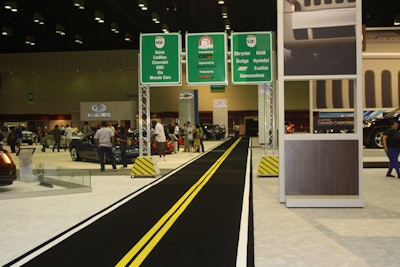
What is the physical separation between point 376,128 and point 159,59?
13.3m

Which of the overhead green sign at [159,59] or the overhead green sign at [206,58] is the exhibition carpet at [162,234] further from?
the overhead green sign at [206,58]

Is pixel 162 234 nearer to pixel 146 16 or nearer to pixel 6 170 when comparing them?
pixel 6 170

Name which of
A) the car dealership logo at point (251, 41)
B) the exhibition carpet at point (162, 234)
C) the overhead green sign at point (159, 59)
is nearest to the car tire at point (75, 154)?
the overhead green sign at point (159, 59)

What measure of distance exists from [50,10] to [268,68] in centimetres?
2059

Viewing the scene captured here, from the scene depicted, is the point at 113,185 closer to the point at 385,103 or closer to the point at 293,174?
the point at 293,174

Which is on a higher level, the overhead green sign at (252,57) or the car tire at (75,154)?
the overhead green sign at (252,57)

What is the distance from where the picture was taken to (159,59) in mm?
15531

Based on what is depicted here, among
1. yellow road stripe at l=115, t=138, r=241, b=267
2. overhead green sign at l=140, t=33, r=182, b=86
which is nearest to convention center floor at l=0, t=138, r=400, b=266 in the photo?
yellow road stripe at l=115, t=138, r=241, b=267

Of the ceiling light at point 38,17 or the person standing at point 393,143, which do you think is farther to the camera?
the ceiling light at point 38,17

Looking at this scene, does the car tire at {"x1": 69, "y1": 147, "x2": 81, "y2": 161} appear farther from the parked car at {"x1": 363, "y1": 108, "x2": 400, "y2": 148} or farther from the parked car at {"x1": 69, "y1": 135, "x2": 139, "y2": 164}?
the parked car at {"x1": 363, "y1": 108, "x2": 400, "y2": 148}

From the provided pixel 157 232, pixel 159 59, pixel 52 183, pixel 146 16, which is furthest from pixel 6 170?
pixel 146 16

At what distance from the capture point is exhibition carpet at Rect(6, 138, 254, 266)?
583cm

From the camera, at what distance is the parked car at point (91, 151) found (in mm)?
19812

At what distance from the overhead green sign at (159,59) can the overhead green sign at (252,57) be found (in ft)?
6.50
